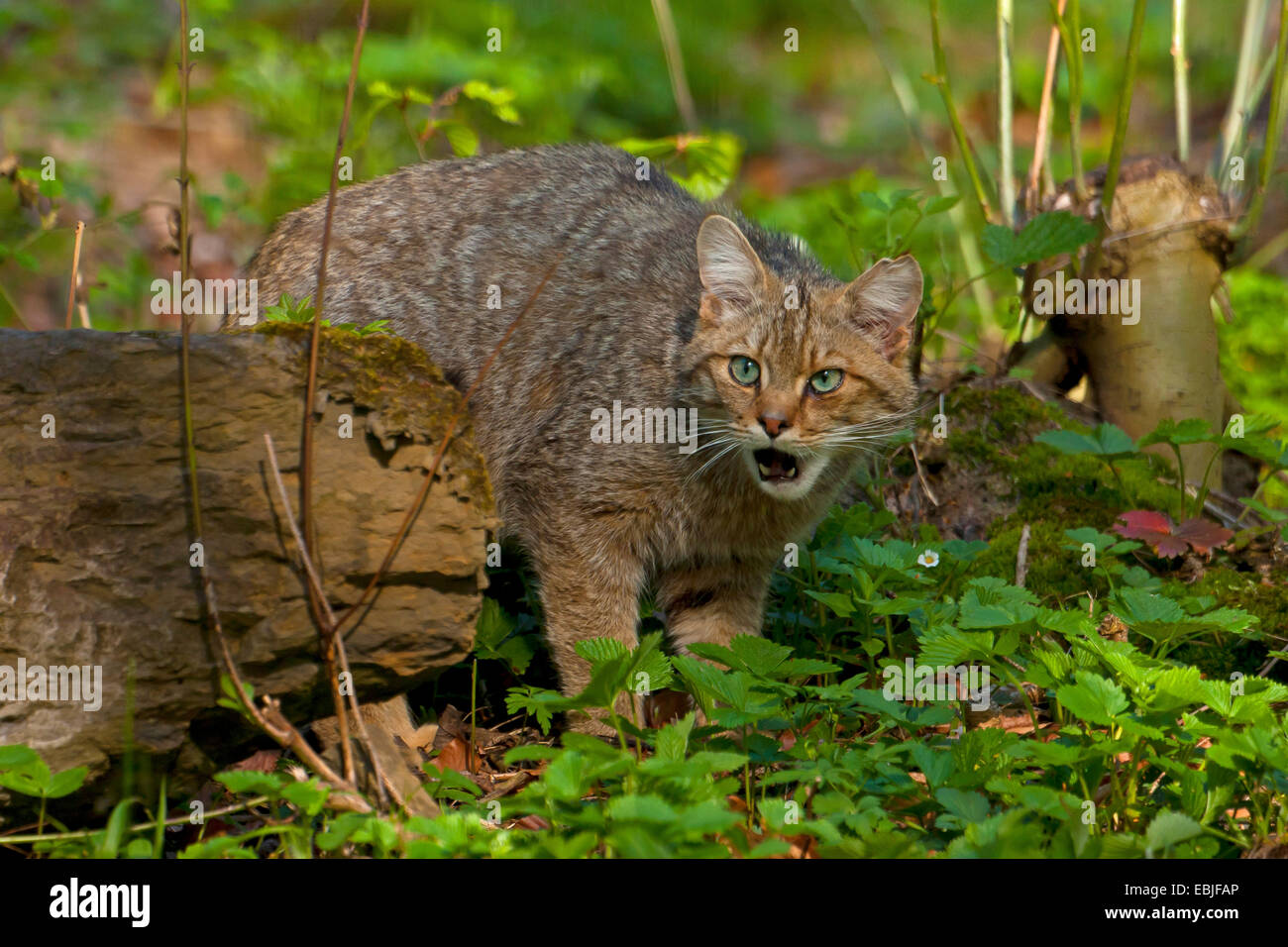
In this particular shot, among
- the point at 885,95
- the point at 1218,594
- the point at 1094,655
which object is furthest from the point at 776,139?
the point at 1094,655

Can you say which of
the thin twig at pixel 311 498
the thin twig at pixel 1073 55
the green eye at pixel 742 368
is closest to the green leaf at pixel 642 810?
the thin twig at pixel 311 498

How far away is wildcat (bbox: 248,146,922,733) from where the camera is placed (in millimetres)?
4797

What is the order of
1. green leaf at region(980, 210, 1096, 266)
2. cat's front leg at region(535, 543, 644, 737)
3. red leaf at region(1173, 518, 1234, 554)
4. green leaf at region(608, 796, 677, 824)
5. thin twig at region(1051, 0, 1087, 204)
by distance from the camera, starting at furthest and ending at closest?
thin twig at region(1051, 0, 1087, 204), green leaf at region(980, 210, 1096, 266), red leaf at region(1173, 518, 1234, 554), cat's front leg at region(535, 543, 644, 737), green leaf at region(608, 796, 677, 824)

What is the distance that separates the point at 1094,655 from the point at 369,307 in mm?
3259

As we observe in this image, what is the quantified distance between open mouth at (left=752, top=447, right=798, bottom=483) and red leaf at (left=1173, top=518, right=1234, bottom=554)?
5.76ft

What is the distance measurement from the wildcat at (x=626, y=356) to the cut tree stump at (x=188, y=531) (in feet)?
3.73

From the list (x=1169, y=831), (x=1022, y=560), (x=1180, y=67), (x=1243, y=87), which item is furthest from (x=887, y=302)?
(x=1243, y=87)

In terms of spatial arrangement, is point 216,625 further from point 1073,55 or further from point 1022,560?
point 1073,55

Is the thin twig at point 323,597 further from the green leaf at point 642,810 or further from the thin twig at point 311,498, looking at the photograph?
the green leaf at point 642,810

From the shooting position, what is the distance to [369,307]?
543 cm

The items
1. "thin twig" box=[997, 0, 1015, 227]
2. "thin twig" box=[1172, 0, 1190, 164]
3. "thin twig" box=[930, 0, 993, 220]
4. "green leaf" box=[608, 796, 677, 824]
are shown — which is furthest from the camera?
"thin twig" box=[997, 0, 1015, 227]

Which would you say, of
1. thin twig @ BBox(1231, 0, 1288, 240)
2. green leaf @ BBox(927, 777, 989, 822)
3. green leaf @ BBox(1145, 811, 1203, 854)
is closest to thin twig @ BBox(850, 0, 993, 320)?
thin twig @ BBox(1231, 0, 1288, 240)

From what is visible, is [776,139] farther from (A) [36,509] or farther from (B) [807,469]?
(A) [36,509]

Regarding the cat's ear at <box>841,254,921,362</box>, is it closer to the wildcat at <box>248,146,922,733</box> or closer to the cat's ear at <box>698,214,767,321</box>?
the wildcat at <box>248,146,922,733</box>
